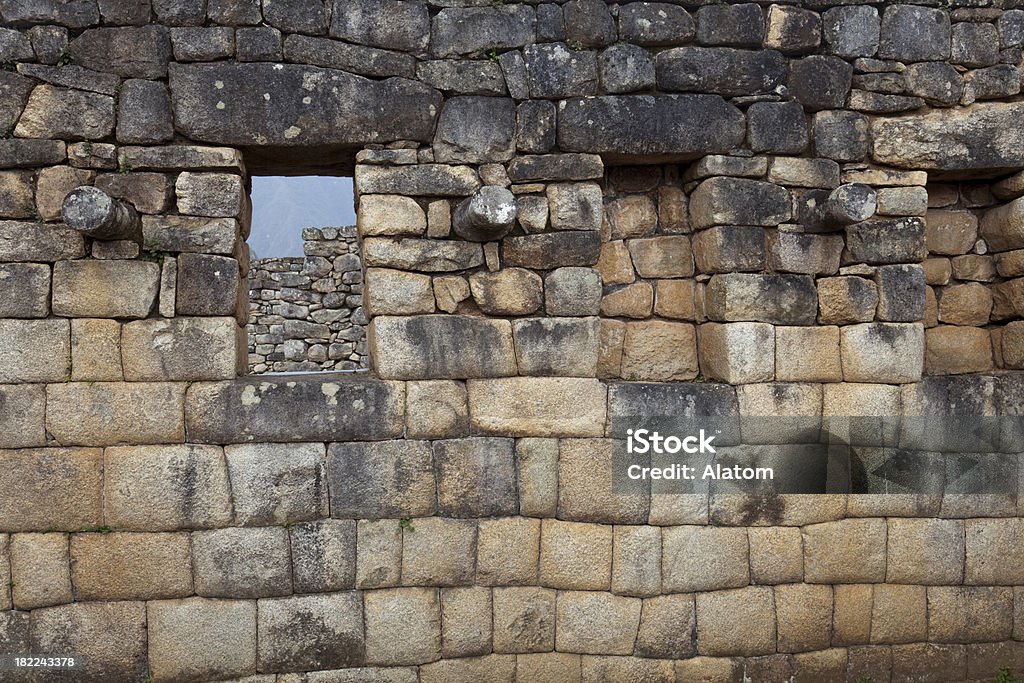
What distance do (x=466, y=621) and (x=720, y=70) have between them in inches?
147

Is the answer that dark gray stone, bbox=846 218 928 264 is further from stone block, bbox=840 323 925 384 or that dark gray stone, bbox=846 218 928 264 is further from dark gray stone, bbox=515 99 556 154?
dark gray stone, bbox=515 99 556 154

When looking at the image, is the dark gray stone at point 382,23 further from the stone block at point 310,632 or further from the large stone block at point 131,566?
the stone block at point 310,632

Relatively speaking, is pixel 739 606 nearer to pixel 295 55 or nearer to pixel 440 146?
pixel 440 146

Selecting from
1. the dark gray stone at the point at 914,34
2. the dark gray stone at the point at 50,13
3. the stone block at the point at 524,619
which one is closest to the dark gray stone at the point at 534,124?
the dark gray stone at the point at 914,34

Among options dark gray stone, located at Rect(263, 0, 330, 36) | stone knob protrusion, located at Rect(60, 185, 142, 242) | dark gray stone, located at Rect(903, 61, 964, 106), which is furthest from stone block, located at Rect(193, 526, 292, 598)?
dark gray stone, located at Rect(903, 61, 964, 106)

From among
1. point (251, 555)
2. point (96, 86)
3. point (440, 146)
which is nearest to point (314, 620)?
point (251, 555)

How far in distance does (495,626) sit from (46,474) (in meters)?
2.74

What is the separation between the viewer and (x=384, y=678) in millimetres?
4059

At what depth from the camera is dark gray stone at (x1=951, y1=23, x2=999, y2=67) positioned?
440 cm

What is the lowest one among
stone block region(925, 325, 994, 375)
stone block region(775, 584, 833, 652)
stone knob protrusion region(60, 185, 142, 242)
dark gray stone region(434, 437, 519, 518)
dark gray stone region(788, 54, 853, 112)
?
stone block region(775, 584, 833, 652)

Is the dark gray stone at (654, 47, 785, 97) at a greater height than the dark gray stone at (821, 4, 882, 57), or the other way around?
the dark gray stone at (821, 4, 882, 57)

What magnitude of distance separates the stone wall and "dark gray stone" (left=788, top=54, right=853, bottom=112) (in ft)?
25.7

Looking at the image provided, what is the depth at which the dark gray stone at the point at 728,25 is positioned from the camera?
424cm

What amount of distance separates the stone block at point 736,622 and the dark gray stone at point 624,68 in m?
3.19
